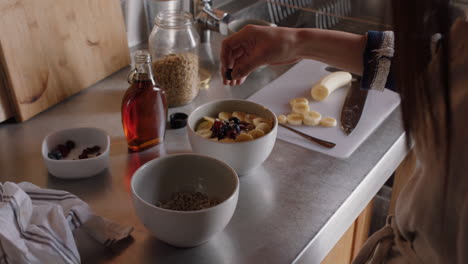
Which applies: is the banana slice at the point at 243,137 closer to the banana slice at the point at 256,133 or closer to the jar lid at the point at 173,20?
the banana slice at the point at 256,133

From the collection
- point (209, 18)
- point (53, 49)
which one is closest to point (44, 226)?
point (53, 49)

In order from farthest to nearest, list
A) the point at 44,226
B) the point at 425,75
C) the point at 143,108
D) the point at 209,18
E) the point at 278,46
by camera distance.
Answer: the point at 209,18 < the point at 278,46 < the point at 143,108 < the point at 44,226 < the point at 425,75

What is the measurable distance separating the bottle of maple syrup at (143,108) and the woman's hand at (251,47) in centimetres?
16

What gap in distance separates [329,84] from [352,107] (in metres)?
0.07

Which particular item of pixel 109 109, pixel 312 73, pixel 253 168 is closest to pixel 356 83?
pixel 312 73

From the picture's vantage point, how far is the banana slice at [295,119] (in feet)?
3.33

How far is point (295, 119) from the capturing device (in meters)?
1.02

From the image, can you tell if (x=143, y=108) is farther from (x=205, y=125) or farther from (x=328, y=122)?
(x=328, y=122)

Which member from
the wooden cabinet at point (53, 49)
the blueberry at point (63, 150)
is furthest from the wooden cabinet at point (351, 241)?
the wooden cabinet at point (53, 49)

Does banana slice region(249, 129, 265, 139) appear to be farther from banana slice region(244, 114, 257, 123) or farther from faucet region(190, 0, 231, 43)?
faucet region(190, 0, 231, 43)

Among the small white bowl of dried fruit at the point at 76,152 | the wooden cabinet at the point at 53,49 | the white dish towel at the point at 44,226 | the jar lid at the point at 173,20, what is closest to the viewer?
the white dish towel at the point at 44,226

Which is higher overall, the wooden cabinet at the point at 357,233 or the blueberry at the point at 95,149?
the blueberry at the point at 95,149

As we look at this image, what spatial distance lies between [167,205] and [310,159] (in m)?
0.29

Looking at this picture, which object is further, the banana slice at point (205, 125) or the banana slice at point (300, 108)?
the banana slice at point (300, 108)
